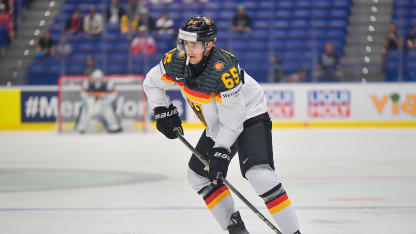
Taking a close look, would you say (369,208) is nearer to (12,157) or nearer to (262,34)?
(12,157)

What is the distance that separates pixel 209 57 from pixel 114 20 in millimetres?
12300

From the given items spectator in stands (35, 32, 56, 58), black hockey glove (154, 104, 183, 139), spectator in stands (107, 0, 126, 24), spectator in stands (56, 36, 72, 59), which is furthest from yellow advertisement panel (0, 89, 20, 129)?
black hockey glove (154, 104, 183, 139)

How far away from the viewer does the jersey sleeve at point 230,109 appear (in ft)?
13.7

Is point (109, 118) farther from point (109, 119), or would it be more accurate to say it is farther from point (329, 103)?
point (329, 103)

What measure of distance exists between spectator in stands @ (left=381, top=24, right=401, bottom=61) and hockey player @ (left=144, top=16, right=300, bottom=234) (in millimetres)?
11172

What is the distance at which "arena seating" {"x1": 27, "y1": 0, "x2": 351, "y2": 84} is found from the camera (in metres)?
15.5

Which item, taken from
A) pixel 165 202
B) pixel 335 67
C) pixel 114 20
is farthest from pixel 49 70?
pixel 165 202

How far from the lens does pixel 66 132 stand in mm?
14766

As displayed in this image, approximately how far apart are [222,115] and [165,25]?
12.1 metres

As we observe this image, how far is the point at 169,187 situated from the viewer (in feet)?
23.9

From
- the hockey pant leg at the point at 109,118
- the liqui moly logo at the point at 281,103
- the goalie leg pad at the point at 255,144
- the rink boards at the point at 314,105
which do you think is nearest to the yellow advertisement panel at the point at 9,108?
the rink boards at the point at 314,105

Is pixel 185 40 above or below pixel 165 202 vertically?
above

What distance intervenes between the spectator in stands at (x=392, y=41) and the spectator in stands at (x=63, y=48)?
6073mm

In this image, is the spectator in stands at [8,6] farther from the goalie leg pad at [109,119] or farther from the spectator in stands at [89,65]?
the goalie leg pad at [109,119]
